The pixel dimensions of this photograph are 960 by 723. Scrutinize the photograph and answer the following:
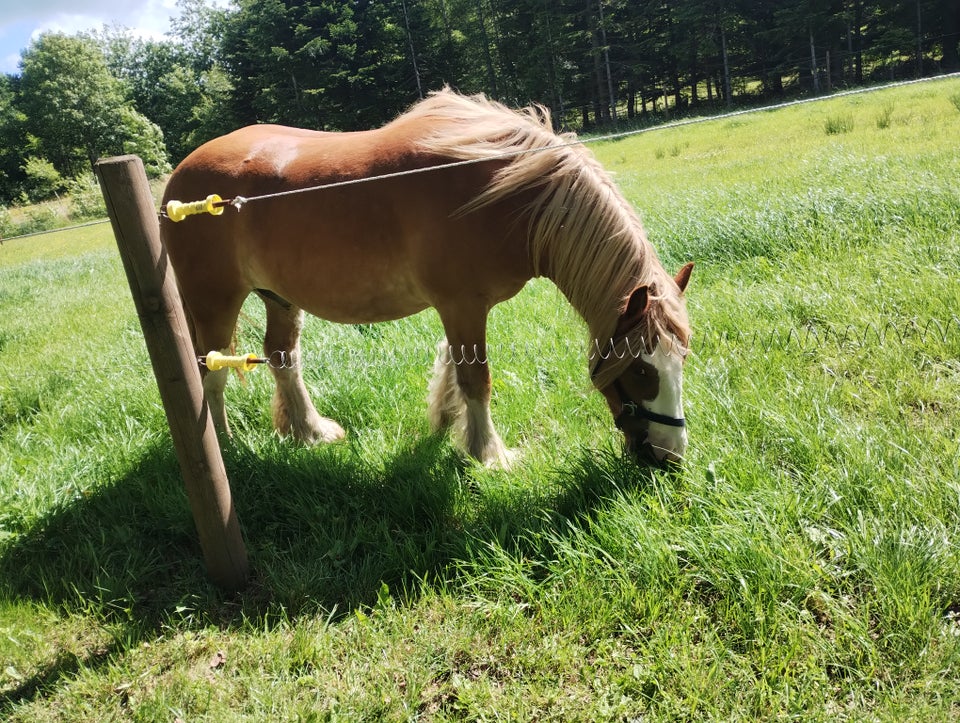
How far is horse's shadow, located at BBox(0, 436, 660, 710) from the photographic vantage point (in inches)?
97.6

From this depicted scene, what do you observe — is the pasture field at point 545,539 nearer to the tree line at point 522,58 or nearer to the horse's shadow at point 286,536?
the horse's shadow at point 286,536

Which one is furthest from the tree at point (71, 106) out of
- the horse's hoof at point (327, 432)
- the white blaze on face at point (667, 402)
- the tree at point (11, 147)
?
the white blaze on face at point (667, 402)

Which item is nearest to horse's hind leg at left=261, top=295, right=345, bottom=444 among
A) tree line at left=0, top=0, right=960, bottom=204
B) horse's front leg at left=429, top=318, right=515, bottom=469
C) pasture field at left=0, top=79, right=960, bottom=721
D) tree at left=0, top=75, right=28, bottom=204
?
pasture field at left=0, top=79, right=960, bottom=721

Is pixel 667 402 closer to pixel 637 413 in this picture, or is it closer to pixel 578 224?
pixel 637 413

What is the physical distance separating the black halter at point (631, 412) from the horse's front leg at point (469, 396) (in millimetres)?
650

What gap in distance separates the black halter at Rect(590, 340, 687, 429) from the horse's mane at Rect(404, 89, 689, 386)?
0.28 feet

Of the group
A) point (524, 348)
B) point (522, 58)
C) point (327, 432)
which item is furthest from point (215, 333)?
point (522, 58)

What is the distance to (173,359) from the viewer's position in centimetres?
221

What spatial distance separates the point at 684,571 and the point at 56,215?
110ft

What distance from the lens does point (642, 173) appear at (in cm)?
1287

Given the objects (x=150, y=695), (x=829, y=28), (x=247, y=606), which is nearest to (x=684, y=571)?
(x=247, y=606)

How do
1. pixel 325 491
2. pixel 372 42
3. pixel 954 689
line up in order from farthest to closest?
pixel 372 42, pixel 325 491, pixel 954 689

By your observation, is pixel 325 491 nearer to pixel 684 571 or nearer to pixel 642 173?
pixel 684 571

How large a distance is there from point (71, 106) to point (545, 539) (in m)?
58.6
